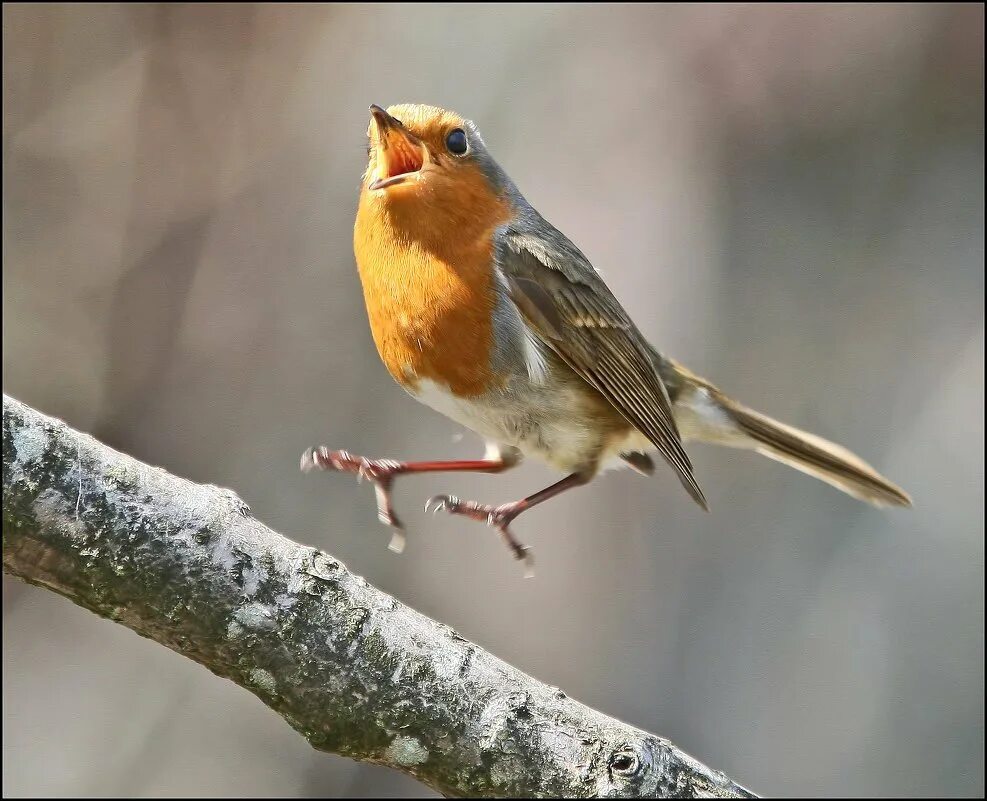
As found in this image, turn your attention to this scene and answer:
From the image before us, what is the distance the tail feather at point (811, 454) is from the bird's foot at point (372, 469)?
132 cm

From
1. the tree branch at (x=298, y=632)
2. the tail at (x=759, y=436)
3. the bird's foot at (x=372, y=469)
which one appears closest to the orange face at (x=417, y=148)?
the bird's foot at (x=372, y=469)

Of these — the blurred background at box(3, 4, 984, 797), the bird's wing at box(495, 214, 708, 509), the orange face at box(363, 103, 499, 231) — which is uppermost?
the orange face at box(363, 103, 499, 231)

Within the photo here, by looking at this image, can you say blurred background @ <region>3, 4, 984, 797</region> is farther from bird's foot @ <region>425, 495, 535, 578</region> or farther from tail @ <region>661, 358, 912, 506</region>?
bird's foot @ <region>425, 495, 535, 578</region>

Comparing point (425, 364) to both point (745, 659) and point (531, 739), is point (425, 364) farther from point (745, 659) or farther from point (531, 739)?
point (745, 659)

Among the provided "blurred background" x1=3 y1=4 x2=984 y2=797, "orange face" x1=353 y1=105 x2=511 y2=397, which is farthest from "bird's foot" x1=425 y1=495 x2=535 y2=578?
"blurred background" x1=3 y1=4 x2=984 y2=797

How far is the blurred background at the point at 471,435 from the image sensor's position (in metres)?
4.77

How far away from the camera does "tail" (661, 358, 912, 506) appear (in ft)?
11.3

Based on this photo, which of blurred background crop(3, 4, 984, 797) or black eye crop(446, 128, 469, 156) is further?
blurred background crop(3, 4, 984, 797)

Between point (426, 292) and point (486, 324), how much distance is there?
193 mm

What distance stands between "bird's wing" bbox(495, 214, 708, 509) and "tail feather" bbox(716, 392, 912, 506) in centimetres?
53

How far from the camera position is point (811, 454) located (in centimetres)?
357

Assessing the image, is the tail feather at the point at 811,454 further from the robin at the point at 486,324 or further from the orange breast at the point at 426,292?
the orange breast at the point at 426,292

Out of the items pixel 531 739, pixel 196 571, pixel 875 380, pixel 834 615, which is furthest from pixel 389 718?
pixel 875 380

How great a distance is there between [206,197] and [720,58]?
9.11 feet
